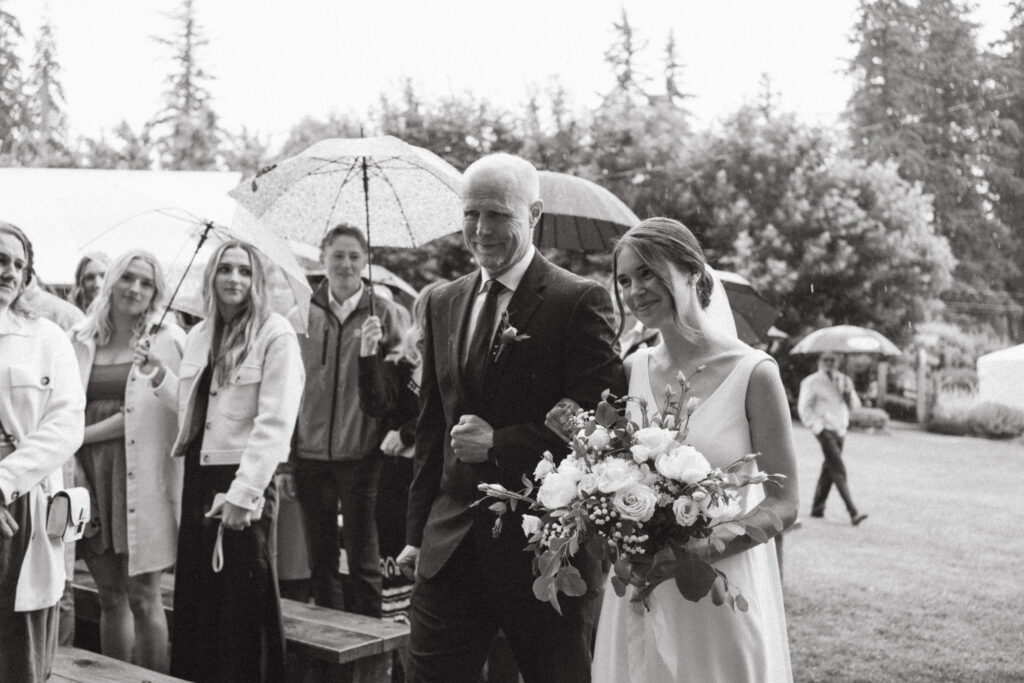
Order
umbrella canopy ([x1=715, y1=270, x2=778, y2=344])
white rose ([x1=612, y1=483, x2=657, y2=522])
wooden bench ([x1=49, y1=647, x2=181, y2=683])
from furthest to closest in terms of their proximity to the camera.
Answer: umbrella canopy ([x1=715, y1=270, x2=778, y2=344]) < wooden bench ([x1=49, y1=647, x2=181, y2=683]) < white rose ([x1=612, y1=483, x2=657, y2=522])

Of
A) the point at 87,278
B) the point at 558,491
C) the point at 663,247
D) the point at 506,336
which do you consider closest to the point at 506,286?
the point at 506,336

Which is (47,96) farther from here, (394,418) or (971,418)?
(394,418)

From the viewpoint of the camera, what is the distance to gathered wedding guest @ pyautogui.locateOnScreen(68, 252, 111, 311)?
5707 millimetres

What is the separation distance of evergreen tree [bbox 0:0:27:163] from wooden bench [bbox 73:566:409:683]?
100 ft

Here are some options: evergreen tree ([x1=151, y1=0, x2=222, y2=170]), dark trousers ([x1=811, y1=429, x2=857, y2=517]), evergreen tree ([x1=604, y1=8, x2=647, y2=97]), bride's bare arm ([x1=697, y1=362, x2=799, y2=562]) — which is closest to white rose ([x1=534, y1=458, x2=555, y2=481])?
bride's bare arm ([x1=697, y1=362, x2=799, y2=562])

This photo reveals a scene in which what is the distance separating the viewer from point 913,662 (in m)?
5.98

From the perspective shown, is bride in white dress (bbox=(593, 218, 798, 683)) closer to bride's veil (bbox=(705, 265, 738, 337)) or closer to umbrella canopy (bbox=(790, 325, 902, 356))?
bride's veil (bbox=(705, 265, 738, 337))

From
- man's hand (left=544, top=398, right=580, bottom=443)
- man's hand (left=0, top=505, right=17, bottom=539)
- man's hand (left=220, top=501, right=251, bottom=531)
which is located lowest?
man's hand (left=220, top=501, right=251, bottom=531)

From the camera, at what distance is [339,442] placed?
5.22m

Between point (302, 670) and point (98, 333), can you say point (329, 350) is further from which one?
point (302, 670)

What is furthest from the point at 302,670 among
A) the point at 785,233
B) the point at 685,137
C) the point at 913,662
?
the point at 685,137

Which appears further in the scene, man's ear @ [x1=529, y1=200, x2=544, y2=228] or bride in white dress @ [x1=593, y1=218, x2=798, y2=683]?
man's ear @ [x1=529, y1=200, x2=544, y2=228]

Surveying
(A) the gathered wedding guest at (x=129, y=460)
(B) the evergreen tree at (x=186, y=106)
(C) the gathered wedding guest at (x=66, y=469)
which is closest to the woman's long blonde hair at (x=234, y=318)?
(A) the gathered wedding guest at (x=129, y=460)

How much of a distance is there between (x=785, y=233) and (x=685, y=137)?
4501mm
